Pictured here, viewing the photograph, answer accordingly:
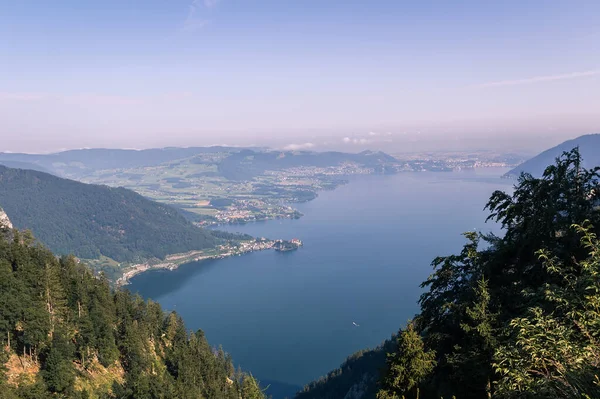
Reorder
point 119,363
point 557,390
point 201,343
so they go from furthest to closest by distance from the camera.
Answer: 1. point 201,343
2. point 119,363
3. point 557,390

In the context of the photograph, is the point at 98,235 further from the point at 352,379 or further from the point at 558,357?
the point at 558,357

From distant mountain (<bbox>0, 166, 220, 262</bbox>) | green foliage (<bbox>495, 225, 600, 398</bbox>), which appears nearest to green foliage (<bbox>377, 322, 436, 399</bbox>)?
green foliage (<bbox>495, 225, 600, 398</bbox>)

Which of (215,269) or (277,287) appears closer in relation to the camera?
(277,287)

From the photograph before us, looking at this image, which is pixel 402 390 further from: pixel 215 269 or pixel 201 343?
pixel 215 269

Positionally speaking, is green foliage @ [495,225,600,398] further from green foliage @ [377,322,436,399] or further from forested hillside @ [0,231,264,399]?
forested hillside @ [0,231,264,399]

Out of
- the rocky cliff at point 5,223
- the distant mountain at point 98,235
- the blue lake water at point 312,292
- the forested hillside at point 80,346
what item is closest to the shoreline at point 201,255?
the blue lake water at point 312,292

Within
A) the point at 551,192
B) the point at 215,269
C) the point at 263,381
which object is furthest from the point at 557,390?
the point at 215,269

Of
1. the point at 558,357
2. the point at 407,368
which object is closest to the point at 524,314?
the point at 558,357
